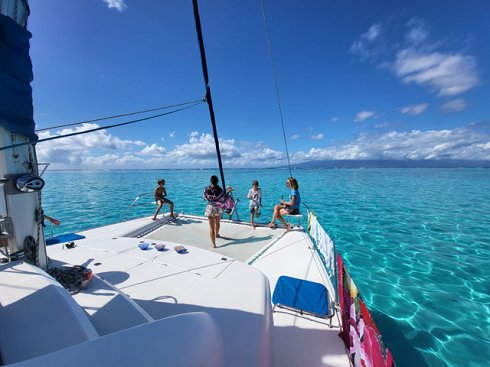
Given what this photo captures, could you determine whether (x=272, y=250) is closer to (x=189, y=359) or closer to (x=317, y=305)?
(x=317, y=305)

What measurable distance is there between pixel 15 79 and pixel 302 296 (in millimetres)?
4345

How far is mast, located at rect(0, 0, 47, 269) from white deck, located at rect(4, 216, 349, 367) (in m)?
0.76

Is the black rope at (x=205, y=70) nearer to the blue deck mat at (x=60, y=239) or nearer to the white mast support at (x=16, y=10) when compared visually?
the white mast support at (x=16, y=10)

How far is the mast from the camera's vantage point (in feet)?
5.75

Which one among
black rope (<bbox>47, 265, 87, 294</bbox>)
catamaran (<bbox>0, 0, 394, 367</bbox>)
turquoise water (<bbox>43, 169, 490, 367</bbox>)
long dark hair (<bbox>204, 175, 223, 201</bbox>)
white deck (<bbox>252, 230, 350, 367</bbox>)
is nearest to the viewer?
catamaran (<bbox>0, 0, 394, 367</bbox>)

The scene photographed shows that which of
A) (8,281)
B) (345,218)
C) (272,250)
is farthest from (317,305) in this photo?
(345,218)

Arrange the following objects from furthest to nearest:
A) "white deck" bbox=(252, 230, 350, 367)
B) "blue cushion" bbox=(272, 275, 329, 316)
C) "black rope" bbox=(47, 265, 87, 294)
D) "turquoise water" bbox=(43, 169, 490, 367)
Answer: "turquoise water" bbox=(43, 169, 490, 367)
"blue cushion" bbox=(272, 275, 329, 316)
"white deck" bbox=(252, 230, 350, 367)
"black rope" bbox=(47, 265, 87, 294)

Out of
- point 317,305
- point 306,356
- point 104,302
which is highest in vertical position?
point 104,302

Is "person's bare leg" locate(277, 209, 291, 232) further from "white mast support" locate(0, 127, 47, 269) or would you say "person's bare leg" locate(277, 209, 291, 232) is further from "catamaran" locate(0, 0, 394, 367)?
"white mast support" locate(0, 127, 47, 269)

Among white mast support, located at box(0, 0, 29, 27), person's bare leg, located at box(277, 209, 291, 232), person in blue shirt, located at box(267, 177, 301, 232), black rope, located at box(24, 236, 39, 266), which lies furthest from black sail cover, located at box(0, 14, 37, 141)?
person's bare leg, located at box(277, 209, 291, 232)

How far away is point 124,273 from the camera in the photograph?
10.2 feet

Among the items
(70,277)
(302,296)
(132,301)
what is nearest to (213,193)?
(302,296)

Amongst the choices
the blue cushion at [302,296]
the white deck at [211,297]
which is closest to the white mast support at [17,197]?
the white deck at [211,297]

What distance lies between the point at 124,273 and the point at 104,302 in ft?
4.53
